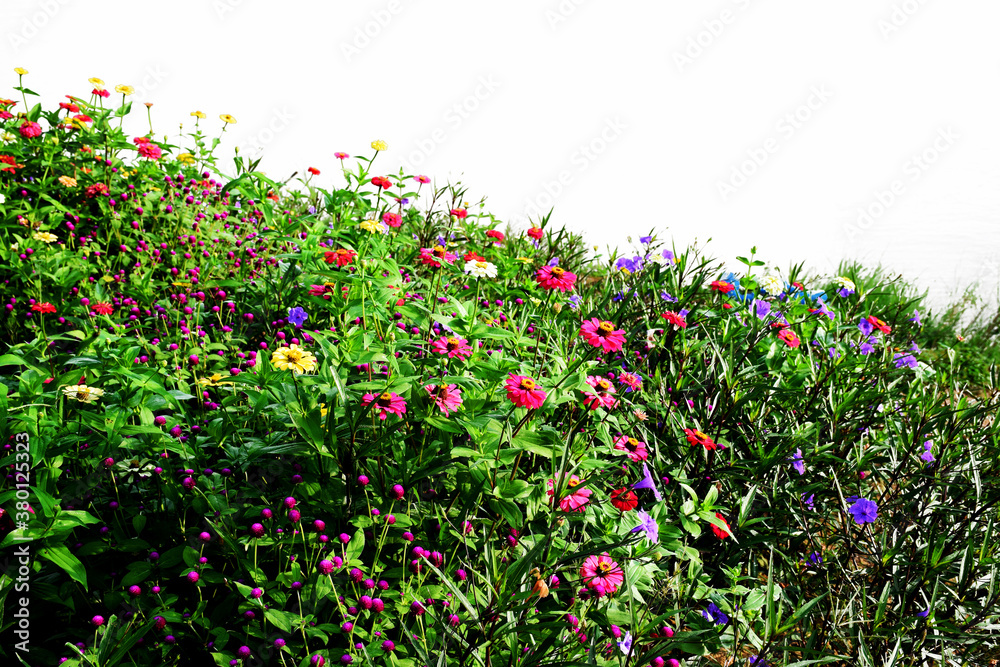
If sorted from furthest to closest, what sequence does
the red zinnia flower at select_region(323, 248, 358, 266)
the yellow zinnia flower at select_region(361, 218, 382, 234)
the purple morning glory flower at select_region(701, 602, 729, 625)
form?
the yellow zinnia flower at select_region(361, 218, 382, 234) < the red zinnia flower at select_region(323, 248, 358, 266) < the purple morning glory flower at select_region(701, 602, 729, 625)

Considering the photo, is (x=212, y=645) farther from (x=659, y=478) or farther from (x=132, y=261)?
(x=132, y=261)

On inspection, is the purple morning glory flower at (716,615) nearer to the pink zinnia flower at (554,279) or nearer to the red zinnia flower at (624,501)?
the red zinnia flower at (624,501)

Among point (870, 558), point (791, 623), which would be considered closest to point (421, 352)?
point (791, 623)

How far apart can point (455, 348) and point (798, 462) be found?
138 centimetres

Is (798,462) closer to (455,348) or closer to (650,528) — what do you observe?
(650,528)

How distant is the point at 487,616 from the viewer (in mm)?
1310

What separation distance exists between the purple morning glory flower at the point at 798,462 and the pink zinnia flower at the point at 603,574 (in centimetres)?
96

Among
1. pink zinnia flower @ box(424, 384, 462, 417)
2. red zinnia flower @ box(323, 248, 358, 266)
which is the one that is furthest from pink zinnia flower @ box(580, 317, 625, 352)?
red zinnia flower @ box(323, 248, 358, 266)

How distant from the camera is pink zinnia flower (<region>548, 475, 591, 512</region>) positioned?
1596 mm

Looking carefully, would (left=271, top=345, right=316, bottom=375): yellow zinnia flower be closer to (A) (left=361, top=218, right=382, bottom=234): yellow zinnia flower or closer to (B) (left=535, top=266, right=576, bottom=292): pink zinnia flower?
(B) (left=535, top=266, right=576, bottom=292): pink zinnia flower

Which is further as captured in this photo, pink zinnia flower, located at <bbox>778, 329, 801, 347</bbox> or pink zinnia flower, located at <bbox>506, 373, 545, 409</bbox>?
pink zinnia flower, located at <bbox>778, 329, 801, 347</bbox>

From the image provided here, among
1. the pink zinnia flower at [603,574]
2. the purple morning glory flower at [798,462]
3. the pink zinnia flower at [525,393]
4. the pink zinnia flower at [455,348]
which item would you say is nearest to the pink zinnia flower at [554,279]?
the pink zinnia flower at [455,348]

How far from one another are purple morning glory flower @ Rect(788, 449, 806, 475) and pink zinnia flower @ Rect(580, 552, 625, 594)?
958 mm

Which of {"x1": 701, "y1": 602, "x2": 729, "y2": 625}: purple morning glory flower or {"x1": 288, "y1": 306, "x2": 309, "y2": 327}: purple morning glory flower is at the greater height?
{"x1": 288, "y1": 306, "x2": 309, "y2": 327}: purple morning glory flower
